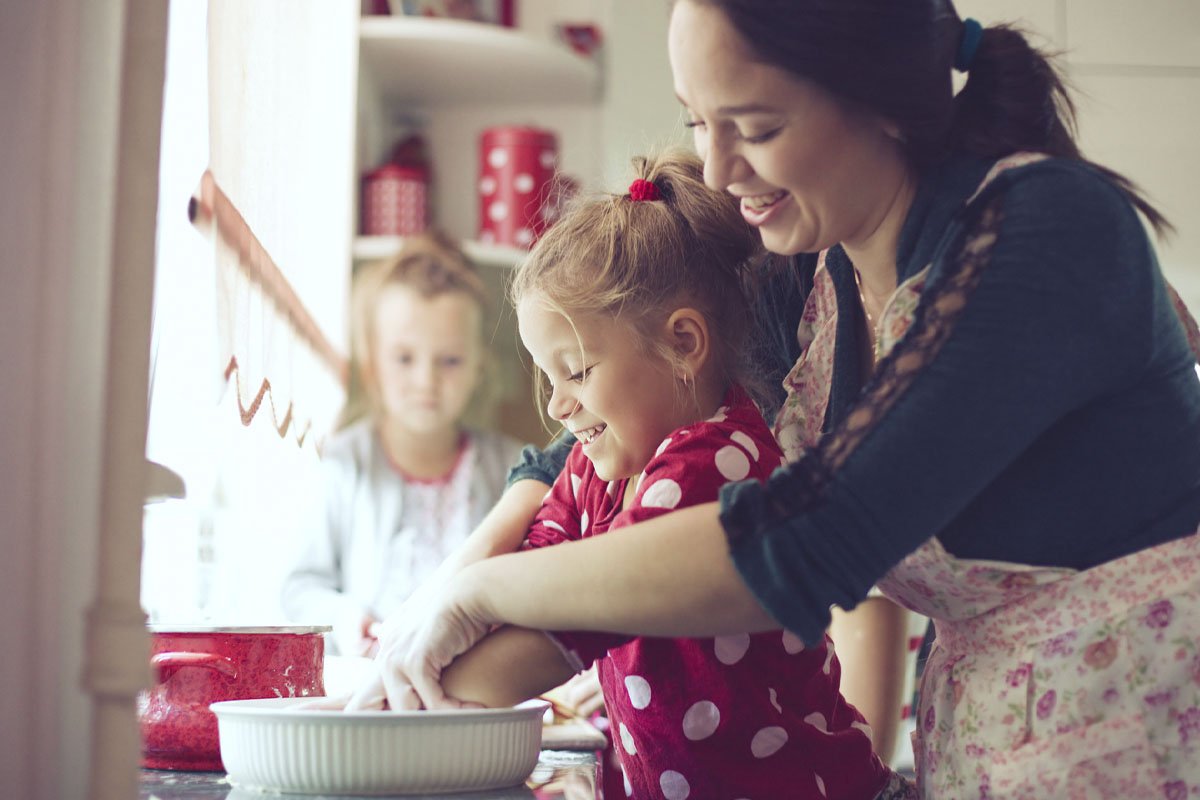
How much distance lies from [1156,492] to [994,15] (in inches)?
83.6

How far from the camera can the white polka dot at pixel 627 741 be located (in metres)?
1.00

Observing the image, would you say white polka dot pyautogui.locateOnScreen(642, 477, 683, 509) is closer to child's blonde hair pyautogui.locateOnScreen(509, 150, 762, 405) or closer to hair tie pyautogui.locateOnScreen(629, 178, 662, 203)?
child's blonde hair pyautogui.locateOnScreen(509, 150, 762, 405)

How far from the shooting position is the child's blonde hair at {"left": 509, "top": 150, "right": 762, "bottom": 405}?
107 cm

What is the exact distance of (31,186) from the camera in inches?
25.8

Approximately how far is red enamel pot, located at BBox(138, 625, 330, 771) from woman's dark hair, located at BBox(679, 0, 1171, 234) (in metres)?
0.58

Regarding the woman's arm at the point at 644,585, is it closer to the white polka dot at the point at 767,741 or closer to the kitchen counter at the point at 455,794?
the kitchen counter at the point at 455,794

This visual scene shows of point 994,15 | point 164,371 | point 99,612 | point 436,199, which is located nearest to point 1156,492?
point 99,612

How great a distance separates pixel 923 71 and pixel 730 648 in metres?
0.44

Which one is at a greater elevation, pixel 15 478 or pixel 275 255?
pixel 275 255

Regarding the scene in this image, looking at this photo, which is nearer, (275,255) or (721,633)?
(721,633)

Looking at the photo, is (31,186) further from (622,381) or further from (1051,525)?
(1051,525)

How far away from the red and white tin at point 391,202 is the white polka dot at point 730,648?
213cm

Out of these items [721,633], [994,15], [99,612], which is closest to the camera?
[99,612]

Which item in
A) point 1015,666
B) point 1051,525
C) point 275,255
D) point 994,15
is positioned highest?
point 994,15
